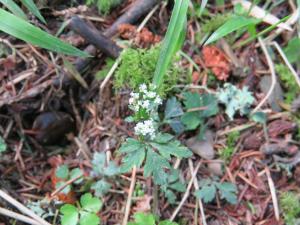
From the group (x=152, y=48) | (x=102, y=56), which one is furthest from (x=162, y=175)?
(x=102, y=56)

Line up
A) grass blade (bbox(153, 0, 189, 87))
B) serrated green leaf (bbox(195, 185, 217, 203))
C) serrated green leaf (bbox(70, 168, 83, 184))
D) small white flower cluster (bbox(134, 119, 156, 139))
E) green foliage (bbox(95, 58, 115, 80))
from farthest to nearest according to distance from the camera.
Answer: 1. green foliage (bbox(95, 58, 115, 80))
2. serrated green leaf (bbox(70, 168, 83, 184))
3. serrated green leaf (bbox(195, 185, 217, 203))
4. grass blade (bbox(153, 0, 189, 87))
5. small white flower cluster (bbox(134, 119, 156, 139))

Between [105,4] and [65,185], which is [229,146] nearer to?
[65,185]

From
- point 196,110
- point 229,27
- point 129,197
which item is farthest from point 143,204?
point 229,27

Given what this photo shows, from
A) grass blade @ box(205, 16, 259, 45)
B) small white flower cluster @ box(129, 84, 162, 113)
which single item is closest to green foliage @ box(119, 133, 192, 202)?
small white flower cluster @ box(129, 84, 162, 113)

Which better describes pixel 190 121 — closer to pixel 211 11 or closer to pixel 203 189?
pixel 203 189

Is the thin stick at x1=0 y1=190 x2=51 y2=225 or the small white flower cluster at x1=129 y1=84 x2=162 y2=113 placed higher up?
the small white flower cluster at x1=129 y1=84 x2=162 y2=113

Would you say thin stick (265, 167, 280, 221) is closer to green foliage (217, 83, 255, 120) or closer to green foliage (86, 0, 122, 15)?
green foliage (217, 83, 255, 120)

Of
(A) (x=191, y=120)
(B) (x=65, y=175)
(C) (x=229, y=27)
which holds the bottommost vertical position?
(B) (x=65, y=175)
